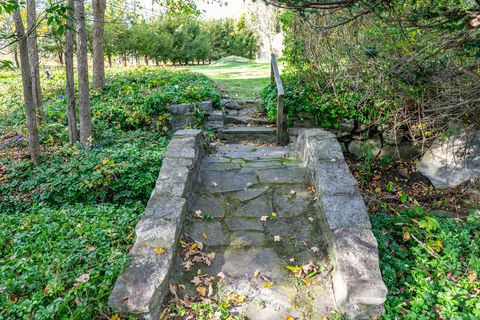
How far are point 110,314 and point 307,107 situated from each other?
4.81m

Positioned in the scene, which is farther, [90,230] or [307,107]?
[307,107]

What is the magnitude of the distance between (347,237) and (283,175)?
1.44m

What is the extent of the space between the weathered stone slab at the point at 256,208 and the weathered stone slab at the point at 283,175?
1.06 feet

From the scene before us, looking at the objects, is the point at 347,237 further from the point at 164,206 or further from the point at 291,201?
the point at 164,206

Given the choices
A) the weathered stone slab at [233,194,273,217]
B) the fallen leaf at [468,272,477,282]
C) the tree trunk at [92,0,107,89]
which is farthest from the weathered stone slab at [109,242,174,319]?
the tree trunk at [92,0,107,89]

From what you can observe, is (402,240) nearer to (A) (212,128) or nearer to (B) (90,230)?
(B) (90,230)

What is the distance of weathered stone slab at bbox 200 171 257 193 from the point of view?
3.93 metres

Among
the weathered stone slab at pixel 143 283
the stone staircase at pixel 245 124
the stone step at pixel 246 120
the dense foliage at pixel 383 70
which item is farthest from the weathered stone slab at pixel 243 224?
the stone step at pixel 246 120

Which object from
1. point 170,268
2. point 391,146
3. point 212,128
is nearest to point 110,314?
point 170,268

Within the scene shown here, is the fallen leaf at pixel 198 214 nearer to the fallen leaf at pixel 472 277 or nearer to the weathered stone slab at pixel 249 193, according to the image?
the weathered stone slab at pixel 249 193

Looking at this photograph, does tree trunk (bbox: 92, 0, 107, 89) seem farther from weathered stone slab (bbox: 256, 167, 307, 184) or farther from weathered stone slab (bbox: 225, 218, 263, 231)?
weathered stone slab (bbox: 225, 218, 263, 231)

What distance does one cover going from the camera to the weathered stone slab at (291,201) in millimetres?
3541

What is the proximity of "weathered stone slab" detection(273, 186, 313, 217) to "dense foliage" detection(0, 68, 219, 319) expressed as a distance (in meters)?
1.60

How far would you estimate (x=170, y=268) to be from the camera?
8.98ft
